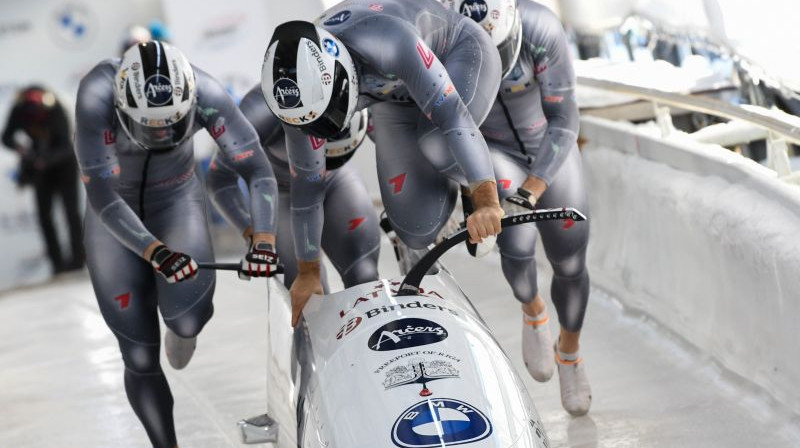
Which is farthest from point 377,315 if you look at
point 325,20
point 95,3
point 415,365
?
point 95,3

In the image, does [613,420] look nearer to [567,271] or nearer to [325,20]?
[567,271]

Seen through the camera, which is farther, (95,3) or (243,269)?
(95,3)

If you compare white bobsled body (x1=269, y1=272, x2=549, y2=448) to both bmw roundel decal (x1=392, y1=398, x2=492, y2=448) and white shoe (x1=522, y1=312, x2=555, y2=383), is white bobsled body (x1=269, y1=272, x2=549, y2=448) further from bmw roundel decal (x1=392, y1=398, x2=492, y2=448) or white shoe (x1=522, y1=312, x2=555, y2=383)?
white shoe (x1=522, y1=312, x2=555, y2=383)

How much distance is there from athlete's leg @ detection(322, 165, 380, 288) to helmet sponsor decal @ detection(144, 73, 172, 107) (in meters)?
0.66

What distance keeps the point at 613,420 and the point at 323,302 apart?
4.75ft

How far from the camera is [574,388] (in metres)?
4.34

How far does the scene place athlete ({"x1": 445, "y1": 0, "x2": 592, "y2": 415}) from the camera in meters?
4.22

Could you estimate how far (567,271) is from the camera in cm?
437

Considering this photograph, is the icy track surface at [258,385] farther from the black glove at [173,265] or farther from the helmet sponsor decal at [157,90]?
the helmet sponsor decal at [157,90]

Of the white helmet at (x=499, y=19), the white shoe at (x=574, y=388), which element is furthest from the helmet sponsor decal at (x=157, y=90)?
the white shoe at (x=574, y=388)

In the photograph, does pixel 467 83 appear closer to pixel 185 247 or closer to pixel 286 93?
pixel 286 93

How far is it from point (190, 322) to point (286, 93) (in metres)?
1.28

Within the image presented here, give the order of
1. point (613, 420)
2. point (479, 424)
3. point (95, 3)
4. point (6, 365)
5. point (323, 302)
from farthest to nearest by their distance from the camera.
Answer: point (95, 3) < point (6, 365) < point (613, 420) < point (323, 302) < point (479, 424)

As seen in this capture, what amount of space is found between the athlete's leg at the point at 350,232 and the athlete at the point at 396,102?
6.1 inches
